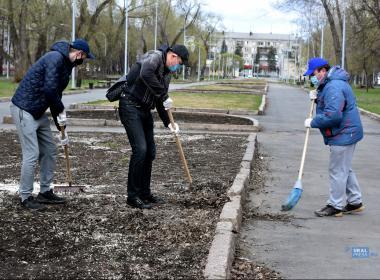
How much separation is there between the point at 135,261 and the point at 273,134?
1139cm

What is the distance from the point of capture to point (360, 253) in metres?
5.23

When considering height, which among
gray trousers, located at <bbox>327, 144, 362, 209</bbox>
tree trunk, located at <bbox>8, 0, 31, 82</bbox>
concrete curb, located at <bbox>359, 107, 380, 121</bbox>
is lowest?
concrete curb, located at <bbox>359, 107, 380, 121</bbox>

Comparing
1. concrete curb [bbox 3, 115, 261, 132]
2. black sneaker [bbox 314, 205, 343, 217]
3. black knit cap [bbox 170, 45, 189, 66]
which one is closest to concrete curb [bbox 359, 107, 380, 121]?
concrete curb [bbox 3, 115, 261, 132]

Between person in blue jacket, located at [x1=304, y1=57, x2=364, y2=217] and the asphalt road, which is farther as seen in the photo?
person in blue jacket, located at [x1=304, y1=57, x2=364, y2=217]

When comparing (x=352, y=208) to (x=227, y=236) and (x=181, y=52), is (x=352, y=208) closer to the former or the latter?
(x=227, y=236)

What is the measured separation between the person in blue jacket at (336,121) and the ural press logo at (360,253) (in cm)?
114

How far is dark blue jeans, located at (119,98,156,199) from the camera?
20.9 feet

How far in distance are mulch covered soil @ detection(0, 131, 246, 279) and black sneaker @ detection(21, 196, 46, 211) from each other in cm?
7

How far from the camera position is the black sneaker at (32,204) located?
20.2 ft

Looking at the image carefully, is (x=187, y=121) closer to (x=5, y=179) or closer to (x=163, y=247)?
(x=5, y=179)

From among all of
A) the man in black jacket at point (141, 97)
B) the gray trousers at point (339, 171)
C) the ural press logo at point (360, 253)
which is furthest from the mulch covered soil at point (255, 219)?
the man in black jacket at point (141, 97)

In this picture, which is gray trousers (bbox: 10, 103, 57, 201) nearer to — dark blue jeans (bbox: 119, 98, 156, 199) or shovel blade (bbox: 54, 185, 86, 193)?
shovel blade (bbox: 54, 185, 86, 193)

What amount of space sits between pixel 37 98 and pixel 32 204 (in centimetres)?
109

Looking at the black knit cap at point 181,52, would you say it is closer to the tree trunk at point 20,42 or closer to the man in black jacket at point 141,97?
the man in black jacket at point 141,97
